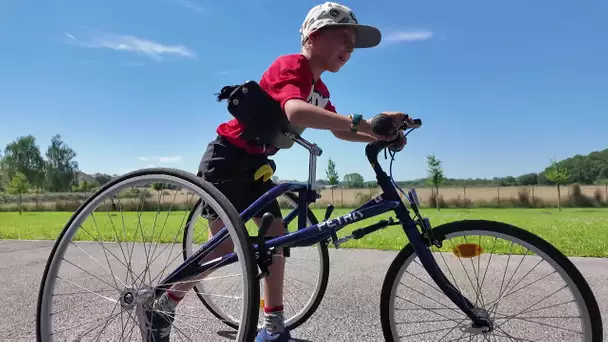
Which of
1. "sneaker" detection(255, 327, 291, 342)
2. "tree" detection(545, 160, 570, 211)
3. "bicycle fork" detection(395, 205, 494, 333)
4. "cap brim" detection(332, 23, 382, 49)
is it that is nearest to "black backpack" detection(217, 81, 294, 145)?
"cap brim" detection(332, 23, 382, 49)

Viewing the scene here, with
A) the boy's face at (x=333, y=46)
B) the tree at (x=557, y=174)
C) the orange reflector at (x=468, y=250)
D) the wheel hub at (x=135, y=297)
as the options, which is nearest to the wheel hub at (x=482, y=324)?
the orange reflector at (x=468, y=250)

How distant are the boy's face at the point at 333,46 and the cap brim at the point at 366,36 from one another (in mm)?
51

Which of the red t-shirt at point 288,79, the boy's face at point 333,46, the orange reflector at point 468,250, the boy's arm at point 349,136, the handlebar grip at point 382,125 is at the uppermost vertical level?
the boy's face at point 333,46

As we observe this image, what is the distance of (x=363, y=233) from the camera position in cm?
178

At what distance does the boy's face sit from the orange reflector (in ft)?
3.28

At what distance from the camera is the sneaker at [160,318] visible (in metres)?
1.92

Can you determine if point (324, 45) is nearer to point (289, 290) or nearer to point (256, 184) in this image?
point (256, 184)

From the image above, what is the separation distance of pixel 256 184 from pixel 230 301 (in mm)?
1101

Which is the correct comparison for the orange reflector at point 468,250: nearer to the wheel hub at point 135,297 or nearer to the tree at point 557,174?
the wheel hub at point 135,297

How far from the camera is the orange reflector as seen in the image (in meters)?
1.73

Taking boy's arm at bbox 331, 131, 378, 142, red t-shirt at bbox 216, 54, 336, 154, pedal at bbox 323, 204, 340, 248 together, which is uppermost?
red t-shirt at bbox 216, 54, 336, 154

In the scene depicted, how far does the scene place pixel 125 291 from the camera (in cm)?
191

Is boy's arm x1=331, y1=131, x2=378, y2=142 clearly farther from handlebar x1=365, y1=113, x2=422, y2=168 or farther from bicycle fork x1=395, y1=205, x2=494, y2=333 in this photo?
bicycle fork x1=395, y1=205, x2=494, y2=333

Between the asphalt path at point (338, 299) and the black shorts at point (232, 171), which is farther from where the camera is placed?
the asphalt path at point (338, 299)
